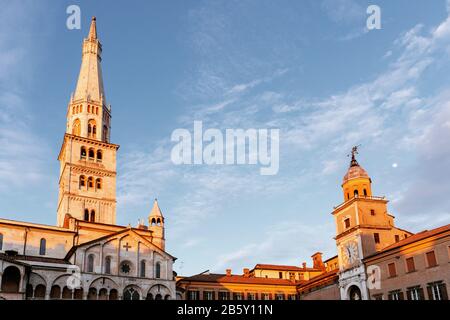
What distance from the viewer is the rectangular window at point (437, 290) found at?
46156mm

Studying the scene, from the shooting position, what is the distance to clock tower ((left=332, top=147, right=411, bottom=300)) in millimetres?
59688

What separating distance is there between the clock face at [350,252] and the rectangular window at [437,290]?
42.3 feet

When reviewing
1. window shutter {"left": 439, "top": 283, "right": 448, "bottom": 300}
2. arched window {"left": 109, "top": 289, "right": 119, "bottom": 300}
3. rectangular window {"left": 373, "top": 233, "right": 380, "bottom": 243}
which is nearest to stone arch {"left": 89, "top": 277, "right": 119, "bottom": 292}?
arched window {"left": 109, "top": 289, "right": 119, "bottom": 300}

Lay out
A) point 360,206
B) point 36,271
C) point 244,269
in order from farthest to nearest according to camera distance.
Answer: point 244,269 < point 360,206 < point 36,271

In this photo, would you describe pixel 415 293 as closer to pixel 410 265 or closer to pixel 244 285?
pixel 410 265

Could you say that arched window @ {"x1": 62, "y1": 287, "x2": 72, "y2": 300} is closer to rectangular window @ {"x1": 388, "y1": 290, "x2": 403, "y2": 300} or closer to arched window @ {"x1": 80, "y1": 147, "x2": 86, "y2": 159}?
arched window @ {"x1": 80, "y1": 147, "x2": 86, "y2": 159}

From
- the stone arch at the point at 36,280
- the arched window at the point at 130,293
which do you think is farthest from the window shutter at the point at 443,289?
the stone arch at the point at 36,280

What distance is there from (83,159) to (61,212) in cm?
805

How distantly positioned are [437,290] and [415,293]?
9.89ft

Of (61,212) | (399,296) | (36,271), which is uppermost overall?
(61,212)

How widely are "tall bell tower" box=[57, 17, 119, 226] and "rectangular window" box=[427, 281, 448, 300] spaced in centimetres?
4147
